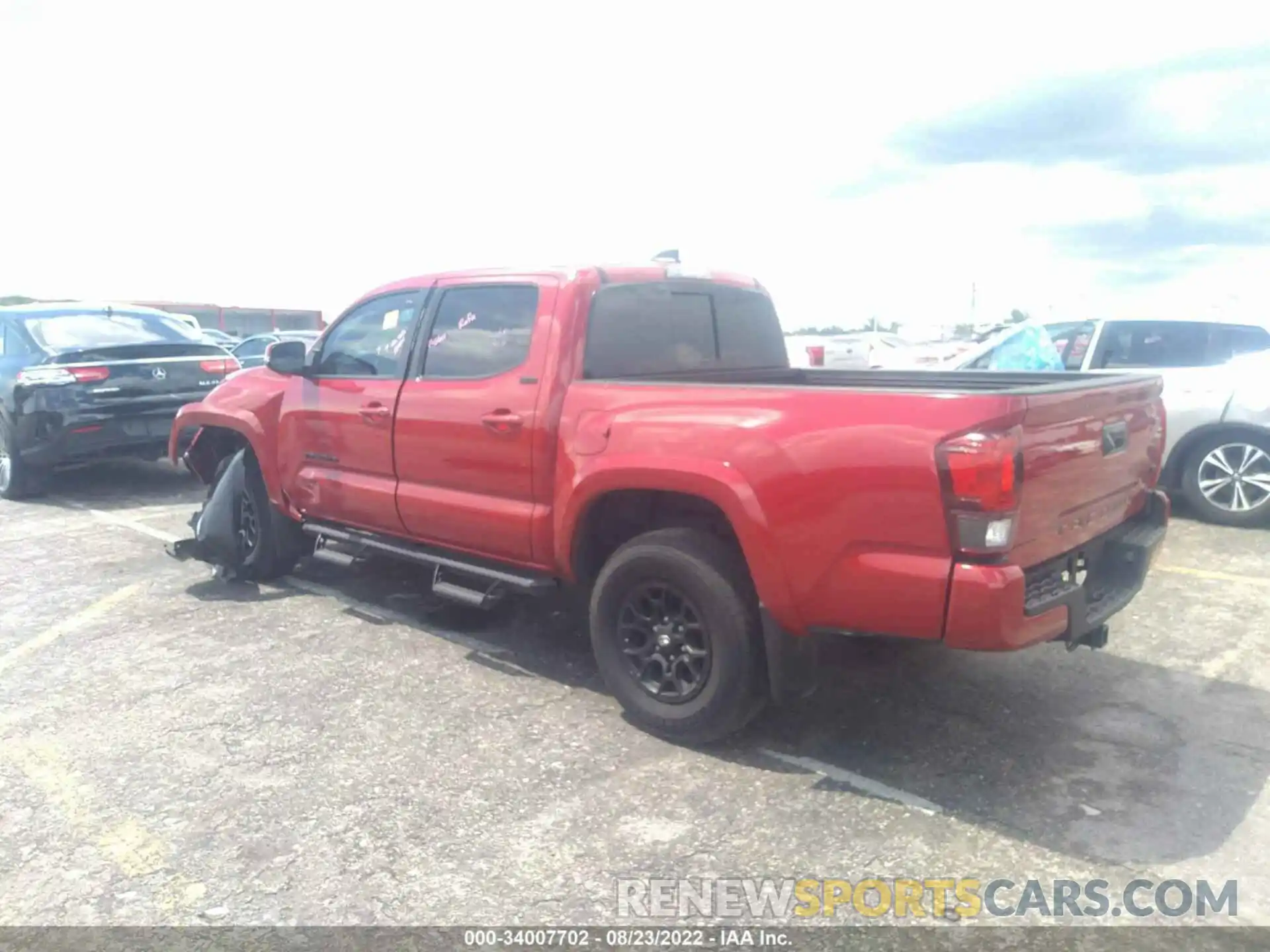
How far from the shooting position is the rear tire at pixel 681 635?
3.69m

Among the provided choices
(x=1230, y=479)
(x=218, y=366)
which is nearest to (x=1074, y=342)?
(x=1230, y=479)

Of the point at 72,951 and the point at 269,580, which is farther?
the point at 269,580

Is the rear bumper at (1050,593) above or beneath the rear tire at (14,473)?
above

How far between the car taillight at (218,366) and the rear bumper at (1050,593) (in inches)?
304

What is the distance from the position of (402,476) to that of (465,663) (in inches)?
38.6

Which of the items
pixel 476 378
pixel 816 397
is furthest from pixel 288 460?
pixel 816 397

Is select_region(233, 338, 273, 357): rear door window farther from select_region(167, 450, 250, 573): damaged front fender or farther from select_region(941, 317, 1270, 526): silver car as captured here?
select_region(941, 317, 1270, 526): silver car

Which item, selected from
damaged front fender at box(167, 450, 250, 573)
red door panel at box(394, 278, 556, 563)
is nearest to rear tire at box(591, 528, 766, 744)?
red door panel at box(394, 278, 556, 563)

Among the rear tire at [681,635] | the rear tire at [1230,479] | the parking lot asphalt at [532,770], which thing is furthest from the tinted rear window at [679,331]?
the rear tire at [1230,479]

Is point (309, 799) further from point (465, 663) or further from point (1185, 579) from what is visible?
point (1185, 579)

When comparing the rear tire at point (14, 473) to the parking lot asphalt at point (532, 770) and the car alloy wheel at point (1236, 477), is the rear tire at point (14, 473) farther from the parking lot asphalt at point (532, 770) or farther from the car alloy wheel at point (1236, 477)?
the car alloy wheel at point (1236, 477)

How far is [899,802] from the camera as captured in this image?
3475 mm

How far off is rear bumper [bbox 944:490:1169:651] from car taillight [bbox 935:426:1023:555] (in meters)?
0.10

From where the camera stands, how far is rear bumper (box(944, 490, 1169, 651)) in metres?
3.13
